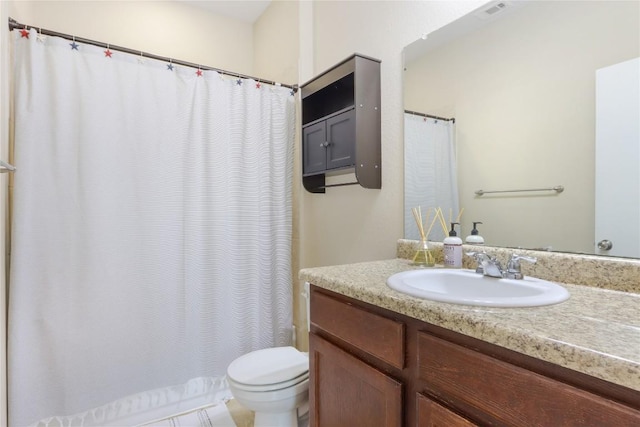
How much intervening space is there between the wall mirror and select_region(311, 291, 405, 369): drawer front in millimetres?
594

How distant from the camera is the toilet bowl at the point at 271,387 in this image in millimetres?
1302

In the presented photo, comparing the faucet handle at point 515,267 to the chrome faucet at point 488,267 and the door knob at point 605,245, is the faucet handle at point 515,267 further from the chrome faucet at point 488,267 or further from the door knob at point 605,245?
the door knob at point 605,245

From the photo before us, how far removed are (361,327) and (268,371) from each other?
2.35 ft

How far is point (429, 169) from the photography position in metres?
1.38

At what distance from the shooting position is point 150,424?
1.66 metres

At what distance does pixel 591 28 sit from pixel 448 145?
1.71 ft

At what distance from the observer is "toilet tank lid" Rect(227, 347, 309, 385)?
1.33 m

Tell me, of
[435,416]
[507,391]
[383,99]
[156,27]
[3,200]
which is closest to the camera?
[507,391]

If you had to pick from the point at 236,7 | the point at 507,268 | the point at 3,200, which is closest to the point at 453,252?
the point at 507,268

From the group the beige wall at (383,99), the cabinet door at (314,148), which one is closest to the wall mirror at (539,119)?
the beige wall at (383,99)

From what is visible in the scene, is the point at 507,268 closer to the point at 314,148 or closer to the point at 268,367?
the point at 268,367

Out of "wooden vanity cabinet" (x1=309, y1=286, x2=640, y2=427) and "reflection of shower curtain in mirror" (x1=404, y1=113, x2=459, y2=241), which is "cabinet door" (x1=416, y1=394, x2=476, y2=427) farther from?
"reflection of shower curtain in mirror" (x1=404, y1=113, x2=459, y2=241)

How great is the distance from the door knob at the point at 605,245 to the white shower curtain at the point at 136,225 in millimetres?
1521

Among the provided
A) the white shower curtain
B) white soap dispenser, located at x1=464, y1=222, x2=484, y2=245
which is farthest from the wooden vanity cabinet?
the white shower curtain
